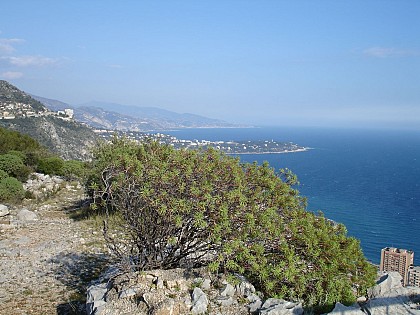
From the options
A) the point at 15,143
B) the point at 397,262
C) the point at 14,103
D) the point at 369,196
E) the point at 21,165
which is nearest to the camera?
the point at 21,165

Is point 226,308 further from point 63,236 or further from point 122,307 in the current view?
point 63,236

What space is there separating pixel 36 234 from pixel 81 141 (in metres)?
56.0

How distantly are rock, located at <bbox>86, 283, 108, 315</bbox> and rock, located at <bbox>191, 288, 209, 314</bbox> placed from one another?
161cm

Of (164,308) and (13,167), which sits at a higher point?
(164,308)

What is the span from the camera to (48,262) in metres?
10.8

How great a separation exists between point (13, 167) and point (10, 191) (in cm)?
439

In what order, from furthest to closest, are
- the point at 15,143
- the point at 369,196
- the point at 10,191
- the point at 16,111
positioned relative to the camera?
the point at 369,196 → the point at 16,111 → the point at 15,143 → the point at 10,191

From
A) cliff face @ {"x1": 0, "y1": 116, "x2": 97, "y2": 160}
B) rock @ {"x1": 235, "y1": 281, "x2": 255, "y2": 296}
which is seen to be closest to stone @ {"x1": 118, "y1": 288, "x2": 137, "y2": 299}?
rock @ {"x1": 235, "y1": 281, "x2": 255, "y2": 296}

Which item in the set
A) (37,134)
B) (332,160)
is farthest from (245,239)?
(332,160)

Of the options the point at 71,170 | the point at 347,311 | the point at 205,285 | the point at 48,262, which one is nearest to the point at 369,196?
the point at 71,170

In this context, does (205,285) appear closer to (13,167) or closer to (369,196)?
(13,167)

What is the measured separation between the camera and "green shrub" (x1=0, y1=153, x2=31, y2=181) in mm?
21969

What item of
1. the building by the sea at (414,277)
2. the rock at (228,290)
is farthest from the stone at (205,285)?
the building by the sea at (414,277)

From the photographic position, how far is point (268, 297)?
701 centimetres
